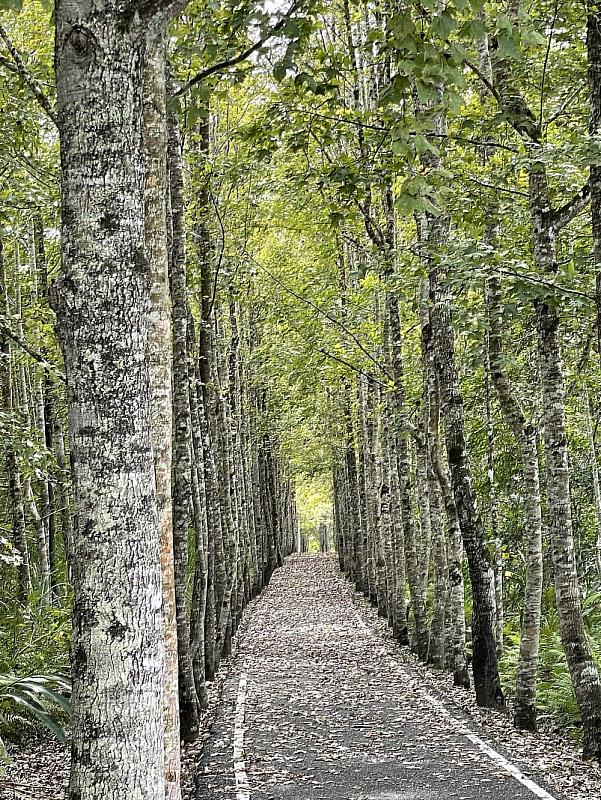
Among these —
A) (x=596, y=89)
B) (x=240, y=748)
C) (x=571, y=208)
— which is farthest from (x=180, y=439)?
(x=596, y=89)

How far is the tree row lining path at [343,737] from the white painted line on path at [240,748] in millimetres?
13

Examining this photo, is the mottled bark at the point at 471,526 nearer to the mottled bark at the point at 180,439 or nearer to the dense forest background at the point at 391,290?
the dense forest background at the point at 391,290

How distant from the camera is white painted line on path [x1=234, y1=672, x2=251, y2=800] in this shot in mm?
8887

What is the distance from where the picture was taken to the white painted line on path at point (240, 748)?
8.89m

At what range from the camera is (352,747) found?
10.7m

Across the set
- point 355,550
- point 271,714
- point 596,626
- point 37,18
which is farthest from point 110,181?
Result: point 355,550

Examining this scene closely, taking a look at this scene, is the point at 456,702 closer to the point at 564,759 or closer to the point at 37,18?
the point at 564,759

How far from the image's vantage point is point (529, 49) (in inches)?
449

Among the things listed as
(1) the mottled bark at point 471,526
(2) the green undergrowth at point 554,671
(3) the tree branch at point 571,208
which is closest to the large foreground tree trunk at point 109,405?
(3) the tree branch at point 571,208

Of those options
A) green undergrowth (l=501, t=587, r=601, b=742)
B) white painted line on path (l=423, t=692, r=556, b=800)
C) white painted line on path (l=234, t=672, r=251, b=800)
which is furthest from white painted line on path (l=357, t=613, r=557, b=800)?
white painted line on path (l=234, t=672, r=251, b=800)

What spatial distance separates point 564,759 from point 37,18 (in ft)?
41.0

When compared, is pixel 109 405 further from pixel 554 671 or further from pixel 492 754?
pixel 554 671

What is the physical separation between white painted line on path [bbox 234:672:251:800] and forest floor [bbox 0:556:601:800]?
1 centimetres

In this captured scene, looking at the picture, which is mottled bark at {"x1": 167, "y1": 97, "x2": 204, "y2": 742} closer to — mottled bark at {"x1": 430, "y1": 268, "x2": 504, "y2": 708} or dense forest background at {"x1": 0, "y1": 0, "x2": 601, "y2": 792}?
dense forest background at {"x1": 0, "y1": 0, "x2": 601, "y2": 792}
